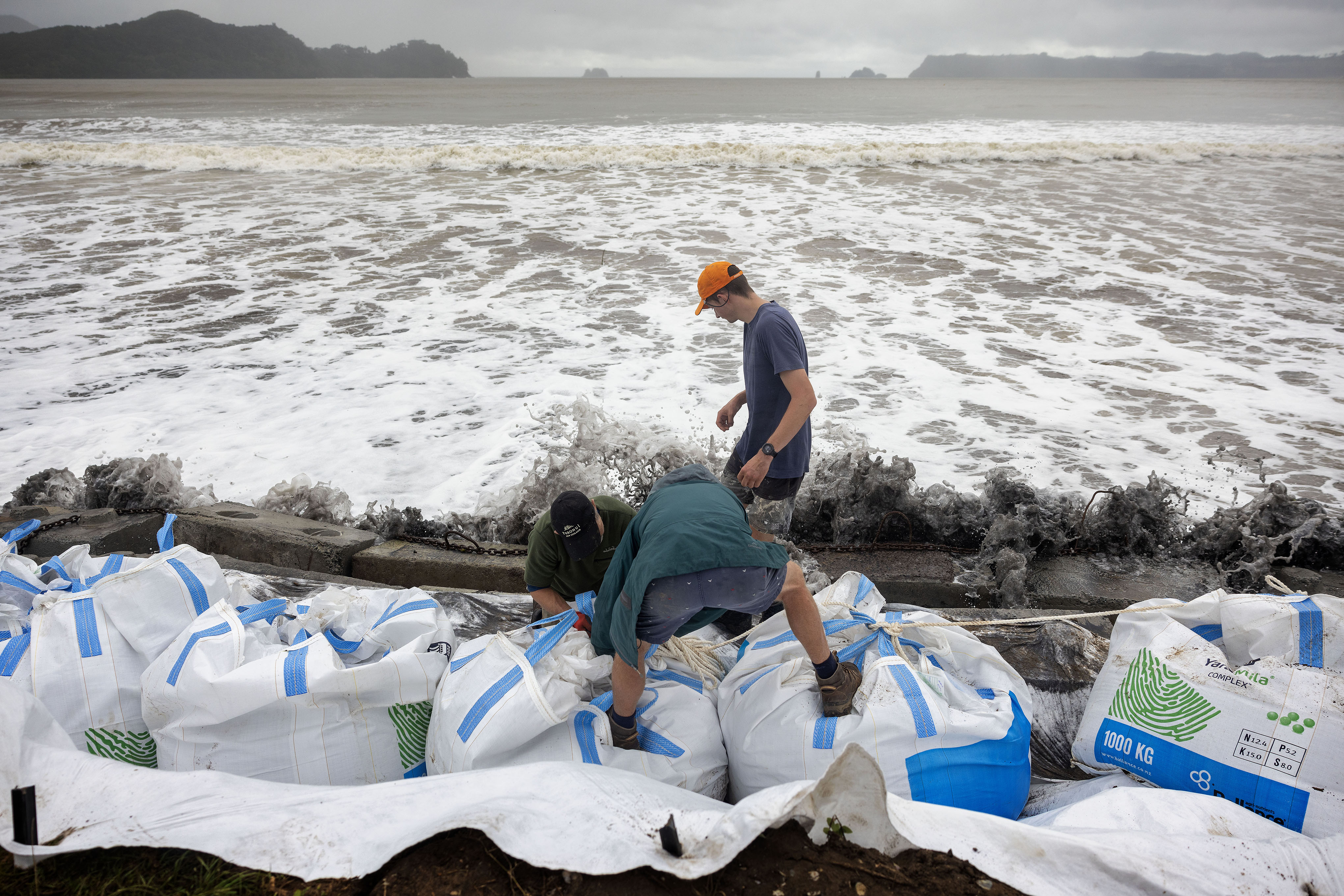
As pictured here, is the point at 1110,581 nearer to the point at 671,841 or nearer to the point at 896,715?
the point at 896,715

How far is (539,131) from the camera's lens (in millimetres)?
27562

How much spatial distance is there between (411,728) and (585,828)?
90 centimetres

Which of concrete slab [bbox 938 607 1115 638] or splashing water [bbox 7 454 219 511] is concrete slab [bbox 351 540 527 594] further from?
concrete slab [bbox 938 607 1115 638]

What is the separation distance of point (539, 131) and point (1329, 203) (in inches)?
928

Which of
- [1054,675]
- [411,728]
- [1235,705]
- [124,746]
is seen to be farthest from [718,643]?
[124,746]

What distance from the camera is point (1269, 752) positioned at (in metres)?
1.81

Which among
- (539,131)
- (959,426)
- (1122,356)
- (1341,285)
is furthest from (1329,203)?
(539,131)

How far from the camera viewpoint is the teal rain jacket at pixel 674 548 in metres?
1.96

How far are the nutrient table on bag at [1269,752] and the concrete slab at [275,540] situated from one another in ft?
11.4

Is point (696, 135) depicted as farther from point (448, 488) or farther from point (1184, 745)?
point (1184, 745)

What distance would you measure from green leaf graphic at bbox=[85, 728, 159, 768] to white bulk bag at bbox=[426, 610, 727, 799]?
32.3 inches

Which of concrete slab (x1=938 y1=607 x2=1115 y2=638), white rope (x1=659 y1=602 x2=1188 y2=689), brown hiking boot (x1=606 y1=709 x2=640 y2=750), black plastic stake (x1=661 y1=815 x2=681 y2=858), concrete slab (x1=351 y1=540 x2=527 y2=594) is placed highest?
black plastic stake (x1=661 y1=815 x2=681 y2=858)

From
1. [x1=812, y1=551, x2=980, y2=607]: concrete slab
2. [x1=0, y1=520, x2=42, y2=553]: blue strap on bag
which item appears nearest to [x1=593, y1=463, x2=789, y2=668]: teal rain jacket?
[x1=812, y1=551, x2=980, y2=607]: concrete slab

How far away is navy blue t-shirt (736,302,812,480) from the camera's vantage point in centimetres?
302
